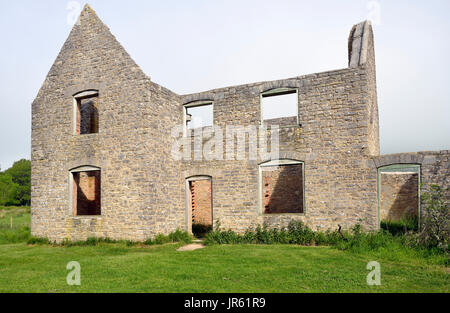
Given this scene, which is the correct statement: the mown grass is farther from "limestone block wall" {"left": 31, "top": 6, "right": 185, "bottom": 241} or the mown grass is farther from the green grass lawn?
"limestone block wall" {"left": 31, "top": 6, "right": 185, "bottom": 241}

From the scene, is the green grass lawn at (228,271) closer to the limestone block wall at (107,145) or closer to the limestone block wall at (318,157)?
the limestone block wall at (318,157)

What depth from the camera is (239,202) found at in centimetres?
1204

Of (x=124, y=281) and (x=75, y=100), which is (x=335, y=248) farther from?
(x=75, y=100)

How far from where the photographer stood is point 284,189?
1731 centimetres

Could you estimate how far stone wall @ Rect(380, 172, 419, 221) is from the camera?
15719mm

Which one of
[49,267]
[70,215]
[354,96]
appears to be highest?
[354,96]

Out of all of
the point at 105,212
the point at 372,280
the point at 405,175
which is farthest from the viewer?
the point at 405,175

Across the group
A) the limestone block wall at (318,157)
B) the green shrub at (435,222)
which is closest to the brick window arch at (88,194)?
the limestone block wall at (318,157)

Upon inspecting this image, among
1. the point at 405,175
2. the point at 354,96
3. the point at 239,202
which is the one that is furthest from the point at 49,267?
the point at 405,175

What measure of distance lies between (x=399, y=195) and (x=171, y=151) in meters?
11.0

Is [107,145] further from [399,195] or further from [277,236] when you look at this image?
[399,195]

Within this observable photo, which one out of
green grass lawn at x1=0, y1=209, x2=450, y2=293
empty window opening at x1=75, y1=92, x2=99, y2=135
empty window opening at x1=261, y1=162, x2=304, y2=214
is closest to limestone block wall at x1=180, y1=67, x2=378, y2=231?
green grass lawn at x1=0, y1=209, x2=450, y2=293
